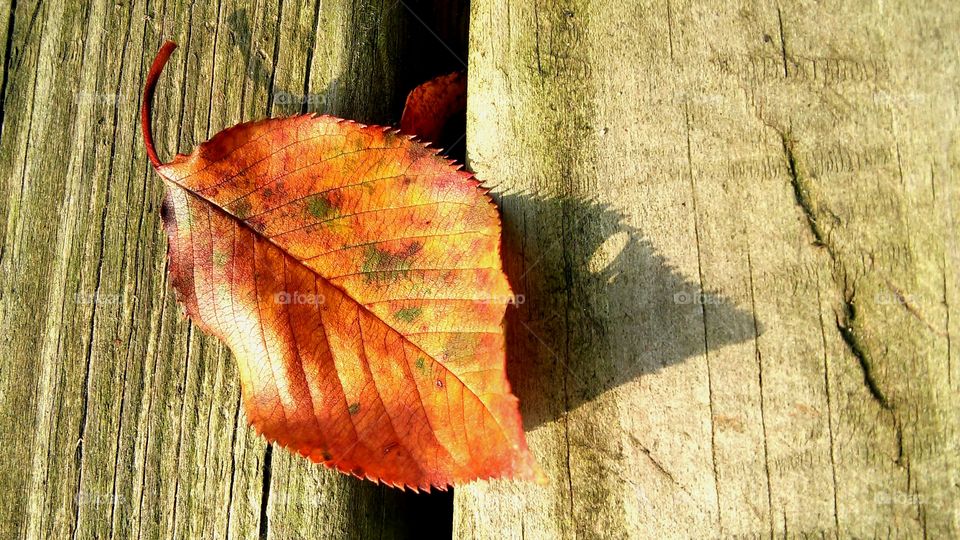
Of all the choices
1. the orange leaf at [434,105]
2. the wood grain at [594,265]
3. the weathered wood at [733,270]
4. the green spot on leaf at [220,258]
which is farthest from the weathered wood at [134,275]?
the weathered wood at [733,270]

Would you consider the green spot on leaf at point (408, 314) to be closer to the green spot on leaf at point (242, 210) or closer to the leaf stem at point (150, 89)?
the green spot on leaf at point (242, 210)

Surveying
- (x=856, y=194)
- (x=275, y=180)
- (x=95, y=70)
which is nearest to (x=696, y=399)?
(x=856, y=194)

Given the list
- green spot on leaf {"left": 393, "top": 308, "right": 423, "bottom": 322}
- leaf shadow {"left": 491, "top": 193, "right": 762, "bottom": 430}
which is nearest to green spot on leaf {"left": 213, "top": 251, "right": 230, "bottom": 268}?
green spot on leaf {"left": 393, "top": 308, "right": 423, "bottom": 322}

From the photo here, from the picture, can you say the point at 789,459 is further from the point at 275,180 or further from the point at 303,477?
the point at 275,180

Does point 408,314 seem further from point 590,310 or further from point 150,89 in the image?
point 150,89

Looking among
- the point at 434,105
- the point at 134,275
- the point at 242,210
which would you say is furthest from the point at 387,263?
the point at 134,275

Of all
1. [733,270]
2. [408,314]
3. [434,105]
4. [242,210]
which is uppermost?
[434,105]
